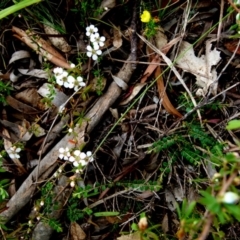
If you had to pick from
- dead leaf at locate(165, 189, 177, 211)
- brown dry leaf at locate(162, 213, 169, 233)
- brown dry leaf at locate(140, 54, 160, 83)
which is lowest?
brown dry leaf at locate(162, 213, 169, 233)

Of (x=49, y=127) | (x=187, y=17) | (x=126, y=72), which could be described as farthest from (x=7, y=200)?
(x=187, y=17)

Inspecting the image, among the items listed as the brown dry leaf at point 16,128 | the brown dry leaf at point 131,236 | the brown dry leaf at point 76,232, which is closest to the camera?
the brown dry leaf at point 131,236

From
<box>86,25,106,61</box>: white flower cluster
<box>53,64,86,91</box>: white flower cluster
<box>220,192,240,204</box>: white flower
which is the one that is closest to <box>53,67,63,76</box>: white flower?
<box>53,64,86,91</box>: white flower cluster

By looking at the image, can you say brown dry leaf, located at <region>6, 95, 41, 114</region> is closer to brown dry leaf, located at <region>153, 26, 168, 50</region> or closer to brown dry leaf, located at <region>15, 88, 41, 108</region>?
brown dry leaf, located at <region>15, 88, 41, 108</region>

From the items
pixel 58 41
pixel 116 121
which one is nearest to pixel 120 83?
pixel 116 121

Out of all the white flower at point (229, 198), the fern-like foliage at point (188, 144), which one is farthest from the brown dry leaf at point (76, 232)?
the white flower at point (229, 198)

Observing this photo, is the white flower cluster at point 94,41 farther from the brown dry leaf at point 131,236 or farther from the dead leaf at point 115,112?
the brown dry leaf at point 131,236
